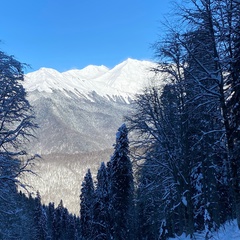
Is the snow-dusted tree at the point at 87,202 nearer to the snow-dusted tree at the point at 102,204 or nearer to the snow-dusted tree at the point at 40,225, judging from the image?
the snow-dusted tree at the point at 102,204

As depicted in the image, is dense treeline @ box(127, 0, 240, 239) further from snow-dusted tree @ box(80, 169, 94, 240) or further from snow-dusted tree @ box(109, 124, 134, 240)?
snow-dusted tree @ box(80, 169, 94, 240)

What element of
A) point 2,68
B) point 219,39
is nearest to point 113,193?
point 2,68

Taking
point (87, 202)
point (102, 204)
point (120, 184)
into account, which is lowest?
point (102, 204)

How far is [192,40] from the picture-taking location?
10930mm

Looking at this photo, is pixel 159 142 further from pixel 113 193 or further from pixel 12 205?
pixel 113 193

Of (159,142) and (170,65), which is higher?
(170,65)

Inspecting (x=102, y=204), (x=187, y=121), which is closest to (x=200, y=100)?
(x=187, y=121)

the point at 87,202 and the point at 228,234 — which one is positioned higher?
the point at 87,202

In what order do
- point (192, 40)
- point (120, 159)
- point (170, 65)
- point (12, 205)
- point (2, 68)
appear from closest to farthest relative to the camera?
point (192, 40) < point (2, 68) < point (12, 205) < point (170, 65) < point (120, 159)

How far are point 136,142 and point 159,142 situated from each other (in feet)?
4.01

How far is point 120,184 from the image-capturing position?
102ft

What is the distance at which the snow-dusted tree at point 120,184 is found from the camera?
1164 inches

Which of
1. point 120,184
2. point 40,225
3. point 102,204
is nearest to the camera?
point 120,184

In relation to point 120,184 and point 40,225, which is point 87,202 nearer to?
point 40,225
